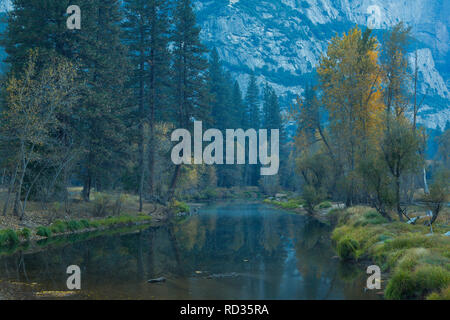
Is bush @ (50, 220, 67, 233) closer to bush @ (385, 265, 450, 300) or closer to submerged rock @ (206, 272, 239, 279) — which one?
submerged rock @ (206, 272, 239, 279)

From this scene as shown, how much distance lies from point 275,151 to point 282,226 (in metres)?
54.7

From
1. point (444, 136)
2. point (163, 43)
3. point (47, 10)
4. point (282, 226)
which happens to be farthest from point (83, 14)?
point (444, 136)

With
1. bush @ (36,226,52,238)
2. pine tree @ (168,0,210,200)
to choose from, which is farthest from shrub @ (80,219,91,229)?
pine tree @ (168,0,210,200)

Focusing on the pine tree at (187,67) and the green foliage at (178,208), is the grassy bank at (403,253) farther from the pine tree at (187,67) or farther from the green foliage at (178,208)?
the pine tree at (187,67)

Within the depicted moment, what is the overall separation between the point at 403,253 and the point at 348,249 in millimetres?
3300

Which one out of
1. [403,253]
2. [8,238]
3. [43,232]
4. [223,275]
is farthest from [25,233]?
[403,253]

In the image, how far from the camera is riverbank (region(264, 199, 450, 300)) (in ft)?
30.7

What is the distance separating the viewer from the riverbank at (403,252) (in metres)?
9.36

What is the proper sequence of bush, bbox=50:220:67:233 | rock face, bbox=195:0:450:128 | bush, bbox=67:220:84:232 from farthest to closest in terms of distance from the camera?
rock face, bbox=195:0:450:128, bush, bbox=67:220:84:232, bush, bbox=50:220:67:233

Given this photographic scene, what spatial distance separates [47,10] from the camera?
2455cm

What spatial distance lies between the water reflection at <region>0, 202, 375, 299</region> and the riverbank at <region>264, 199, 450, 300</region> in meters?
0.94

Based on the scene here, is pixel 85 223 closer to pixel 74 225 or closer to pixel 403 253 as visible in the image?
pixel 74 225

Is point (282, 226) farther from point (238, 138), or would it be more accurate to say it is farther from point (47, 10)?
point (238, 138)
